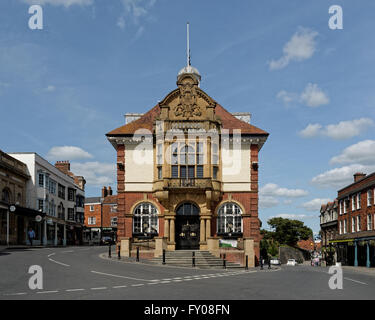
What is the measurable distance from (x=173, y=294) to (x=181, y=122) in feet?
73.4

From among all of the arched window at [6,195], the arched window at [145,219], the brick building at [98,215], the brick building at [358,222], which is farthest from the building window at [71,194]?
the brick building at [358,222]

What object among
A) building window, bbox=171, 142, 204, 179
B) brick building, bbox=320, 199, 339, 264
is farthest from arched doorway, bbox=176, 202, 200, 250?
brick building, bbox=320, 199, 339, 264

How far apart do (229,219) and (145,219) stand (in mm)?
6374

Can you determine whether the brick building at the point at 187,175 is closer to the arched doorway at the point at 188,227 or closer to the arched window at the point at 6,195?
the arched doorway at the point at 188,227

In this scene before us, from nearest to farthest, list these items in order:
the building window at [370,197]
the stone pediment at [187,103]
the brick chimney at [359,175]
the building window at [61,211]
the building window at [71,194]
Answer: the stone pediment at [187,103] → the building window at [370,197] → the brick chimney at [359,175] → the building window at [61,211] → the building window at [71,194]

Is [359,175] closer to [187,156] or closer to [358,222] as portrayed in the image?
[358,222]

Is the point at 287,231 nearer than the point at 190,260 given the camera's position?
No

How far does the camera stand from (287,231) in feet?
288

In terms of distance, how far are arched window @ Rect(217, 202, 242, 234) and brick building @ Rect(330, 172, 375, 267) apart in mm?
15716

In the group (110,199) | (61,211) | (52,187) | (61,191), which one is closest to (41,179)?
(52,187)

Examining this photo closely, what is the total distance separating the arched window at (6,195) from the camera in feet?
143
